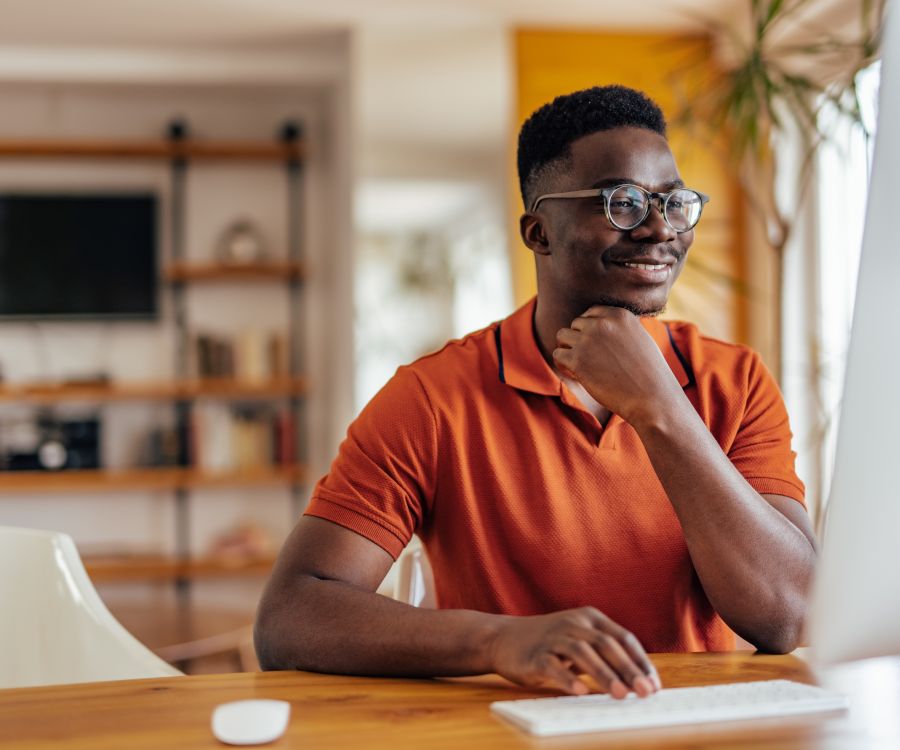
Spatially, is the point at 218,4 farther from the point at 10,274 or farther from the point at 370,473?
the point at 370,473

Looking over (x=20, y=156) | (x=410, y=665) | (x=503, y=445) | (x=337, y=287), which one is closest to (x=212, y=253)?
(x=337, y=287)

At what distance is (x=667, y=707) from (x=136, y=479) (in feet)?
13.4

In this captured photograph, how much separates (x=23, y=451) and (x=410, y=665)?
406 cm

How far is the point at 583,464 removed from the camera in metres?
1.37

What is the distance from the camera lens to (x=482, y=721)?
2.98 ft

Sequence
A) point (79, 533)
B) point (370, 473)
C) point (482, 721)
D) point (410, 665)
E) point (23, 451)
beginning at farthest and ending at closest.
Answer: point (79, 533) → point (23, 451) → point (370, 473) → point (410, 665) → point (482, 721)

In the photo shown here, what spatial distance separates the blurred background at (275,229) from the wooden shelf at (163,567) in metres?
0.01

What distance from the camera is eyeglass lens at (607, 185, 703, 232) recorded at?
52.7 inches

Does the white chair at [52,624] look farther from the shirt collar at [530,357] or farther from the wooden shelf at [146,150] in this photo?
the wooden shelf at [146,150]

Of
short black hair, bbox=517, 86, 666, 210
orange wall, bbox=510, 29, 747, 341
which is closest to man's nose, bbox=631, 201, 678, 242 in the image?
short black hair, bbox=517, 86, 666, 210

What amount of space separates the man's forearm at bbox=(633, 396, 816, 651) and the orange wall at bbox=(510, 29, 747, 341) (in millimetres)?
3008

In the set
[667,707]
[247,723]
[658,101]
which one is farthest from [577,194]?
[658,101]

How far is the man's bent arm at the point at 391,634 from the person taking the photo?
0.94 meters

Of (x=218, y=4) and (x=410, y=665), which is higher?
(x=218, y=4)
